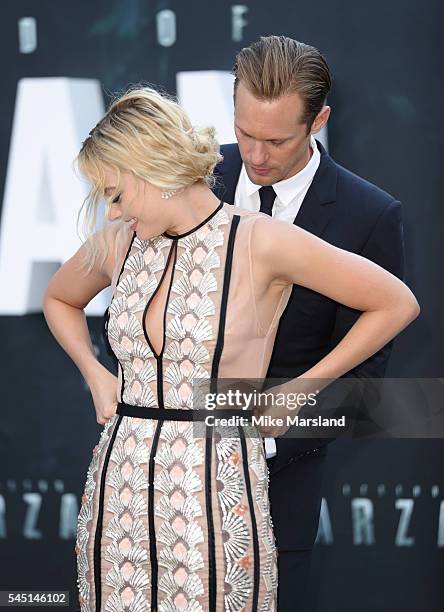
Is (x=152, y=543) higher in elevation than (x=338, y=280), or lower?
lower

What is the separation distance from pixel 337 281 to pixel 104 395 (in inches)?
22.6

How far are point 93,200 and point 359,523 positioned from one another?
6.09 feet

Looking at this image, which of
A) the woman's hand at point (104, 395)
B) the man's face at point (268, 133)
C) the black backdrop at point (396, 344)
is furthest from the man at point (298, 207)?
the black backdrop at point (396, 344)

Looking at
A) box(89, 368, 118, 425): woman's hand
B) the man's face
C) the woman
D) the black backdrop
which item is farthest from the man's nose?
the black backdrop

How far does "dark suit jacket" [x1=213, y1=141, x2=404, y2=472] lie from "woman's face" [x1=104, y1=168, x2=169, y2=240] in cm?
58

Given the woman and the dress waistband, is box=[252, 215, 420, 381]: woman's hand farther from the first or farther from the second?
the dress waistband

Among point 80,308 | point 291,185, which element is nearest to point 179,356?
point 80,308

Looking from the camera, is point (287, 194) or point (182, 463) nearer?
point (182, 463)

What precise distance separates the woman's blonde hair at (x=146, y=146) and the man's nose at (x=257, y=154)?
43cm

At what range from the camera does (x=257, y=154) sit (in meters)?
2.50

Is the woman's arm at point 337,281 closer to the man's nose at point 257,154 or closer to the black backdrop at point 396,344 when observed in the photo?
the man's nose at point 257,154

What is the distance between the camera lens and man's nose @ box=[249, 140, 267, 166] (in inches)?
98.5

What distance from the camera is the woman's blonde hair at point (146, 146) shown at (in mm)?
2010

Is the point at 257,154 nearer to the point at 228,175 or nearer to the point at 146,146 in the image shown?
the point at 228,175
